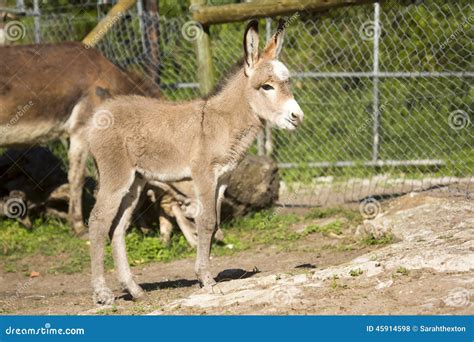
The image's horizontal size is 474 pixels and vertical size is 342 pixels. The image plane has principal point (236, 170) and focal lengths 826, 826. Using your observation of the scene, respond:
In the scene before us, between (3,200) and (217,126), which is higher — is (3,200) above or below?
below

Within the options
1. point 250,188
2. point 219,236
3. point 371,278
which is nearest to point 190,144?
point 371,278

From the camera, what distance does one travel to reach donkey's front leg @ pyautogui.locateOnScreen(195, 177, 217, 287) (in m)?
6.34

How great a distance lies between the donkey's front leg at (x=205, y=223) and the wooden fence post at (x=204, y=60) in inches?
128

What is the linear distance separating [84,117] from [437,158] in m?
4.21

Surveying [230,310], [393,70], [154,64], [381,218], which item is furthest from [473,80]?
[230,310]

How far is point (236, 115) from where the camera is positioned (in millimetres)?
6578

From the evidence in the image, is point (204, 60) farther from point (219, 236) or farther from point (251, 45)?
point (251, 45)

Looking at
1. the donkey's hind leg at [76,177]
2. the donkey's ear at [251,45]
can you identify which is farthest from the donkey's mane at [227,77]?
the donkey's hind leg at [76,177]

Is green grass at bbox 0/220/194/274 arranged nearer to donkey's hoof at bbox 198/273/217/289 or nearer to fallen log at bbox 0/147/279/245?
fallen log at bbox 0/147/279/245

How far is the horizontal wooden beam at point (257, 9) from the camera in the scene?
8594mm

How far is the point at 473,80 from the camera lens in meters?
10.1

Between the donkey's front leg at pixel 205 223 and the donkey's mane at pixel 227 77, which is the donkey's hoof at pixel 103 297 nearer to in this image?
the donkey's front leg at pixel 205 223

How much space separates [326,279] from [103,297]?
1825 millimetres

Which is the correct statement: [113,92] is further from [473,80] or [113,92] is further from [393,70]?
[473,80]
